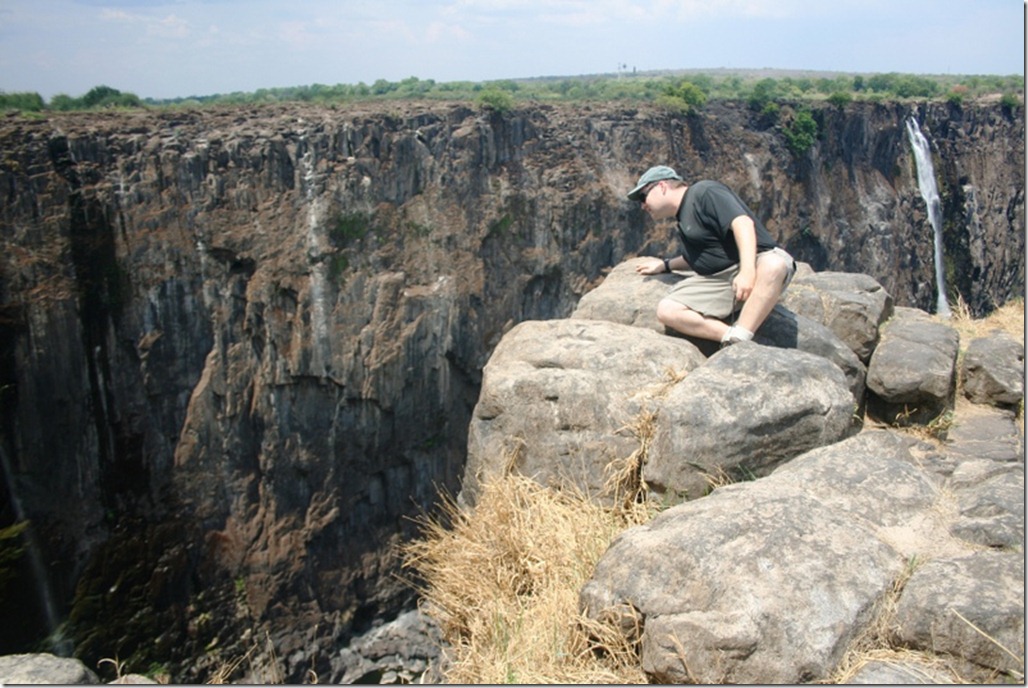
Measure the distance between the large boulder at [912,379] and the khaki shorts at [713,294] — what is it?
894mm

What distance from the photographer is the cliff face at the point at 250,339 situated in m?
14.0

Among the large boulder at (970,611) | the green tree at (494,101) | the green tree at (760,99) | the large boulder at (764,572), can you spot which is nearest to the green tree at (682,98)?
the green tree at (760,99)

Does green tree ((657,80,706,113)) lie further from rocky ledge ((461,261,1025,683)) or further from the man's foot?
the man's foot

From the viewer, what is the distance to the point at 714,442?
4.23 m

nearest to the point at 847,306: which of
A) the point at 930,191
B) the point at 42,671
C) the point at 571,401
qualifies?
the point at 571,401

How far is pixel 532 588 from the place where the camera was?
4105 mm

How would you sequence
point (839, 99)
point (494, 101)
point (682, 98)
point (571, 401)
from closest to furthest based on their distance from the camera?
point (571, 401)
point (494, 101)
point (682, 98)
point (839, 99)

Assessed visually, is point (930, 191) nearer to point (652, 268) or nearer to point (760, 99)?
point (760, 99)

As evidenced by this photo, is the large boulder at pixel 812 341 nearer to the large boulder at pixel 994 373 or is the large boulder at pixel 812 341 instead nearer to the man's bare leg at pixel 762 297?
the man's bare leg at pixel 762 297

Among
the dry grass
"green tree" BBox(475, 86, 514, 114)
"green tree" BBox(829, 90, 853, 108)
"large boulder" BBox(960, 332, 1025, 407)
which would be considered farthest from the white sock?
"green tree" BBox(829, 90, 853, 108)

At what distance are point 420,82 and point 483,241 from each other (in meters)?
16.7

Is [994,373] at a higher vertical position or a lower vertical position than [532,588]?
higher

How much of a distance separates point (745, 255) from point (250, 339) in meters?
12.7

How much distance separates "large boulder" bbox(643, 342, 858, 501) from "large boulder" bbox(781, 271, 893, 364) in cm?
170
